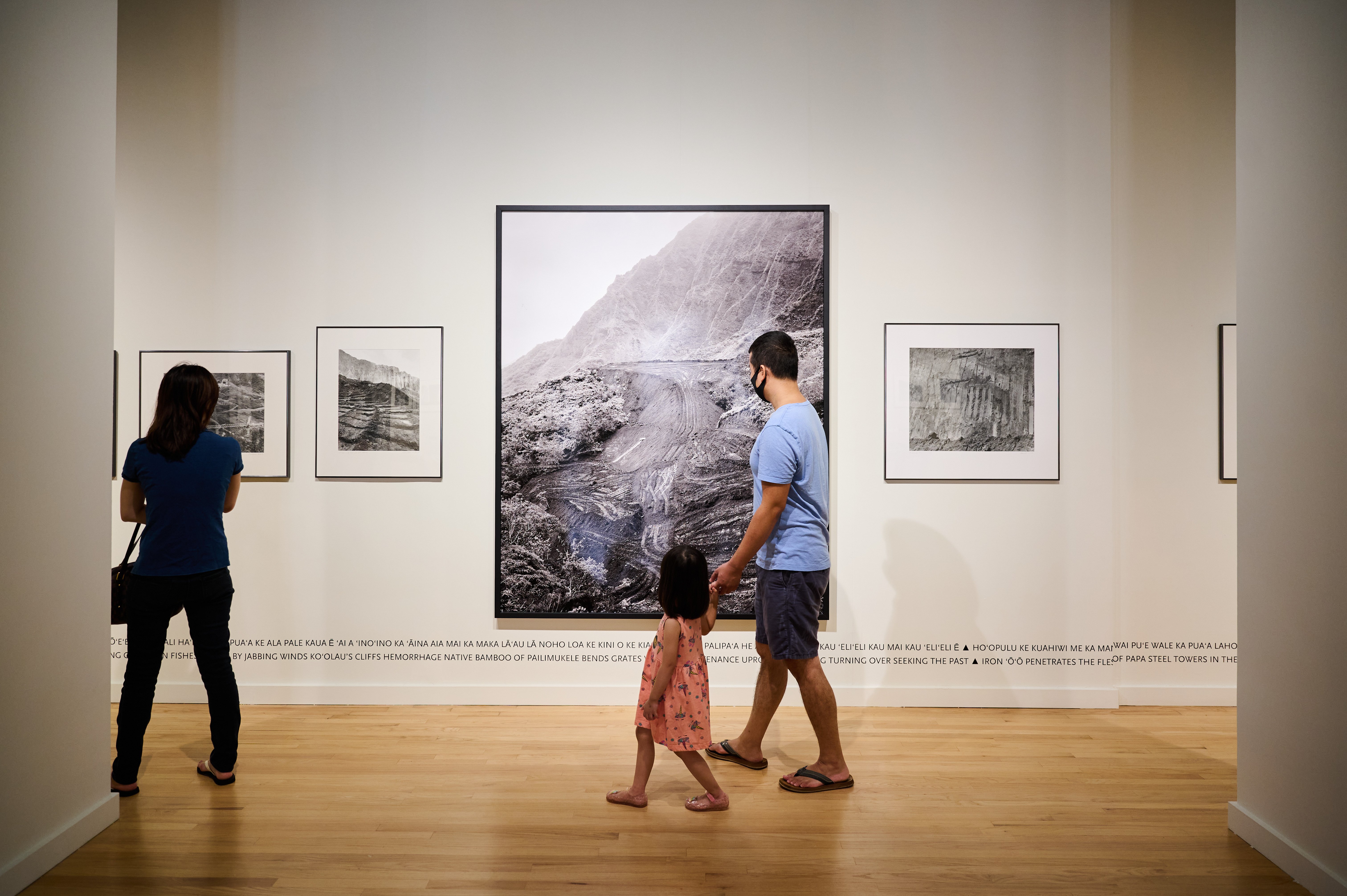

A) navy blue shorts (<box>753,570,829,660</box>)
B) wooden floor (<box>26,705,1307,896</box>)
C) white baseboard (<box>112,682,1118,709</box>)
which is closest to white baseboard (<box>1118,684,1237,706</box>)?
white baseboard (<box>112,682,1118,709</box>)

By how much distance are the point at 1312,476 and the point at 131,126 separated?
562cm

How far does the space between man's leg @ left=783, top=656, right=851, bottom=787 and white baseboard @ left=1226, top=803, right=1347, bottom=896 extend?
4.35 ft

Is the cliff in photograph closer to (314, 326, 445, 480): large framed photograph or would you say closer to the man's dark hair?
(314, 326, 445, 480): large framed photograph

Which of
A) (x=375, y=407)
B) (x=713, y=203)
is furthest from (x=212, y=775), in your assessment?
(x=713, y=203)

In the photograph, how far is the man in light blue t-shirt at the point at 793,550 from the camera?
2891 millimetres

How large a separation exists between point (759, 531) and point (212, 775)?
2.41 meters

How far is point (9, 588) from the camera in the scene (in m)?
2.24

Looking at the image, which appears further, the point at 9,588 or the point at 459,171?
the point at 459,171

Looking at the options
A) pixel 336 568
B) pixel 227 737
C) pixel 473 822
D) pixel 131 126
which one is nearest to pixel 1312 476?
pixel 473 822

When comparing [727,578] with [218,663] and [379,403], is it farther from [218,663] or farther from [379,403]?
[379,403]

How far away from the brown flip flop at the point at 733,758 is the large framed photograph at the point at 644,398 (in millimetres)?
877

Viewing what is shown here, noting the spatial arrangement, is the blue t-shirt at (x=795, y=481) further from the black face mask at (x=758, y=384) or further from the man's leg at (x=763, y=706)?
the man's leg at (x=763, y=706)

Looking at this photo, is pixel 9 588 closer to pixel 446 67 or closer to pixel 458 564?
pixel 458 564

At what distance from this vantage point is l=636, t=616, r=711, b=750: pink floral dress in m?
2.63
